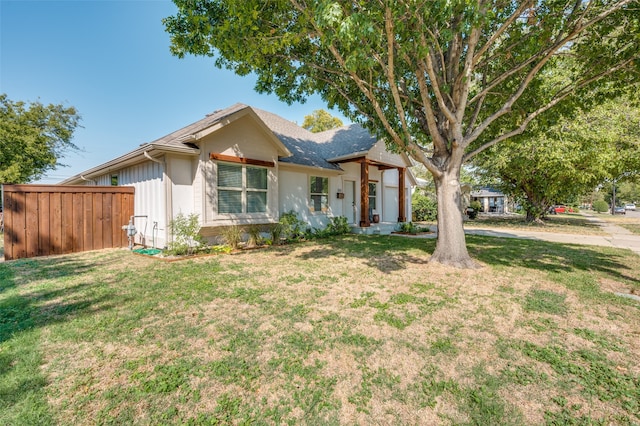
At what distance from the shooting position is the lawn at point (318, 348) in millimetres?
2129

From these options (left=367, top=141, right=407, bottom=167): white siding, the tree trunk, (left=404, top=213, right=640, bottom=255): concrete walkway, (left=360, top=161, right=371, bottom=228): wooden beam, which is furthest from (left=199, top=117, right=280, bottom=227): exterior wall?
(left=404, top=213, right=640, bottom=255): concrete walkway

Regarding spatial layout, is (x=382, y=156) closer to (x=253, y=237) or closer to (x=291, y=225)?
(x=291, y=225)

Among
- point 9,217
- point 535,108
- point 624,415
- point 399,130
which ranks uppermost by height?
point 535,108

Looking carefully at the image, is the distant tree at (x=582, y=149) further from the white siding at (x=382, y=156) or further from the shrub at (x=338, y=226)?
the shrub at (x=338, y=226)

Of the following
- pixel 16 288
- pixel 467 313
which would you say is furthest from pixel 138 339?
pixel 467 313

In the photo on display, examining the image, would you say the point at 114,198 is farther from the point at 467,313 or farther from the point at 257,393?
the point at 467,313

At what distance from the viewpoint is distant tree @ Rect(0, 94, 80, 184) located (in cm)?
1878

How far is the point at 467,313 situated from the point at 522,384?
148 cm

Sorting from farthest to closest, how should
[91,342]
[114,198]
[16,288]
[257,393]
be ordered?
[114,198], [16,288], [91,342], [257,393]

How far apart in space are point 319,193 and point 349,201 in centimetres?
215

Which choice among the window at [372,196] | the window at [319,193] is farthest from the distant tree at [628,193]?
the window at [319,193]

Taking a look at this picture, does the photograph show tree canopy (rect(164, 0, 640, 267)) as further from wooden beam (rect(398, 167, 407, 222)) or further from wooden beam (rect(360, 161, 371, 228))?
wooden beam (rect(398, 167, 407, 222))

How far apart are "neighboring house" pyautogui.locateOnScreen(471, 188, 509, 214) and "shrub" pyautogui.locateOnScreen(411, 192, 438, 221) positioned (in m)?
26.5

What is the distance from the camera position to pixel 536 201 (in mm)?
19562
